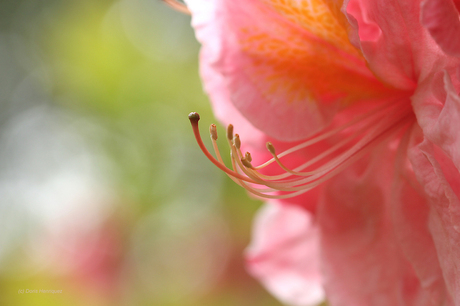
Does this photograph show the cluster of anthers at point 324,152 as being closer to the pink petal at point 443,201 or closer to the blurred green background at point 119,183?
the pink petal at point 443,201

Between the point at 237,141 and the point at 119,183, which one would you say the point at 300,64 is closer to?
the point at 237,141

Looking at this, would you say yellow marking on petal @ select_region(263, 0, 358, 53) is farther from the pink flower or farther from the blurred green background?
the blurred green background

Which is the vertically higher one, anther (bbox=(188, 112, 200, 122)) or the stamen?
the stamen

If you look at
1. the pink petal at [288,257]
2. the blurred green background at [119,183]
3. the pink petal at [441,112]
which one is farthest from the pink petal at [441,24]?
the blurred green background at [119,183]

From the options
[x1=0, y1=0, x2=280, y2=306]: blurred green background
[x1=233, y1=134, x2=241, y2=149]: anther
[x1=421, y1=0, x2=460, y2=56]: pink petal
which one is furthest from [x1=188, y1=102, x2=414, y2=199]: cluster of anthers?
[x1=0, y1=0, x2=280, y2=306]: blurred green background

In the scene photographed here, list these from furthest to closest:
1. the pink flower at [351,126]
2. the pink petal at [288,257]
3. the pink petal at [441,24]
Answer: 1. the pink petal at [288,257]
2. the pink flower at [351,126]
3. the pink petal at [441,24]

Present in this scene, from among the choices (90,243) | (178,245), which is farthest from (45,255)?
(178,245)
